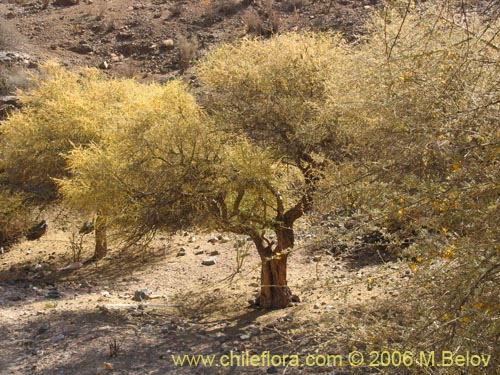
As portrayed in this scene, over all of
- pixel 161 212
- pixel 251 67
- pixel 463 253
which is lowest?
pixel 161 212

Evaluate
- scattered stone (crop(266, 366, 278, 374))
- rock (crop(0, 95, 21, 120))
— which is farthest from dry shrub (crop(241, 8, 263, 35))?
scattered stone (crop(266, 366, 278, 374))

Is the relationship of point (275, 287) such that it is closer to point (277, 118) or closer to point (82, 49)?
point (277, 118)

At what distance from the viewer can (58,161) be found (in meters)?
14.0

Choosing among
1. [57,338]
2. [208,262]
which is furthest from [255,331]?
[208,262]

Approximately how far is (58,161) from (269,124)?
7.03 metres

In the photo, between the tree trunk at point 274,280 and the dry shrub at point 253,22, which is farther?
the dry shrub at point 253,22

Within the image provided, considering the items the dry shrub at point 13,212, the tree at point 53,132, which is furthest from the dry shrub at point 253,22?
the dry shrub at point 13,212

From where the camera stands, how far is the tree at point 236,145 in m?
8.55

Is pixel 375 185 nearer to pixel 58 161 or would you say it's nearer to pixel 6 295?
pixel 6 295

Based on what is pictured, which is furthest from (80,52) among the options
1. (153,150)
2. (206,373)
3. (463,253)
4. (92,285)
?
(463,253)

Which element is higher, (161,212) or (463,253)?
(463,253)

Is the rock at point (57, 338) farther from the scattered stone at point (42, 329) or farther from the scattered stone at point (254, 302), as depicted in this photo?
the scattered stone at point (254, 302)

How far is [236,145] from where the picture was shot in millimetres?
8766

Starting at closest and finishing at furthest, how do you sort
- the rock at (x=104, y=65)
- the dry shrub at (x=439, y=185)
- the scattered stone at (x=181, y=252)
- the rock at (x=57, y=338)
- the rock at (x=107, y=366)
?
the dry shrub at (x=439, y=185) → the rock at (x=107, y=366) → the rock at (x=57, y=338) → the scattered stone at (x=181, y=252) → the rock at (x=104, y=65)
